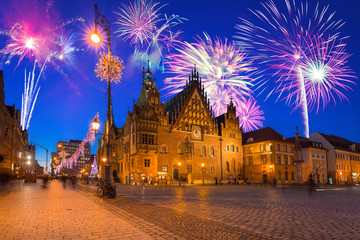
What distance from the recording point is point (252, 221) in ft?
31.6

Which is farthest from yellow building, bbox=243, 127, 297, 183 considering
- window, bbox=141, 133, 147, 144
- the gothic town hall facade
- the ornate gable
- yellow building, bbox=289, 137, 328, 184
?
window, bbox=141, 133, 147, 144

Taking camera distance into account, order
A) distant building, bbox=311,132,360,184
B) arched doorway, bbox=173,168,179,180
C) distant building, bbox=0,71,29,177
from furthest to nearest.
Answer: distant building, bbox=311,132,360,184, arched doorway, bbox=173,168,179,180, distant building, bbox=0,71,29,177

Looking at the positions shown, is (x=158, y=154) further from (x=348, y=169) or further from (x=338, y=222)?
(x=348, y=169)

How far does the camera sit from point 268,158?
2343 inches

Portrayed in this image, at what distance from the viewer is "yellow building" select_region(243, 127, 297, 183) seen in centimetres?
5906

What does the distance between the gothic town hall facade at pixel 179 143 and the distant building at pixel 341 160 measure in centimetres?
2438

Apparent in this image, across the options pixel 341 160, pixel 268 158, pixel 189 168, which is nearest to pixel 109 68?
pixel 189 168

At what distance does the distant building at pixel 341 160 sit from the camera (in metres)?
67.9

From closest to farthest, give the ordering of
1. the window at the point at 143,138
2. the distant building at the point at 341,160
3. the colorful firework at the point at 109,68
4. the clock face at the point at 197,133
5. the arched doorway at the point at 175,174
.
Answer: the colorful firework at the point at 109,68 → the window at the point at 143,138 → the arched doorway at the point at 175,174 → the clock face at the point at 197,133 → the distant building at the point at 341,160

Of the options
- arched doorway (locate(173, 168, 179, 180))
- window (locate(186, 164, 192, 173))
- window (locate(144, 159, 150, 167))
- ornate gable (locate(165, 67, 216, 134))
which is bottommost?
arched doorway (locate(173, 168, 179, 180))

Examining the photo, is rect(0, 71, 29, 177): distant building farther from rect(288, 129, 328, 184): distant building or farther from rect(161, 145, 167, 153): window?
rect(288, 129, 328, 184): distant building

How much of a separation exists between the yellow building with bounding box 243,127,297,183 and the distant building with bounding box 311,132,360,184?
11.5 meters

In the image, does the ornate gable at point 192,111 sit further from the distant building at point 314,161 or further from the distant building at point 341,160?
the distant building at point 341,160

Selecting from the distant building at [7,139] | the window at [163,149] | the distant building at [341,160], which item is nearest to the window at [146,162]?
the window at [163,149]
